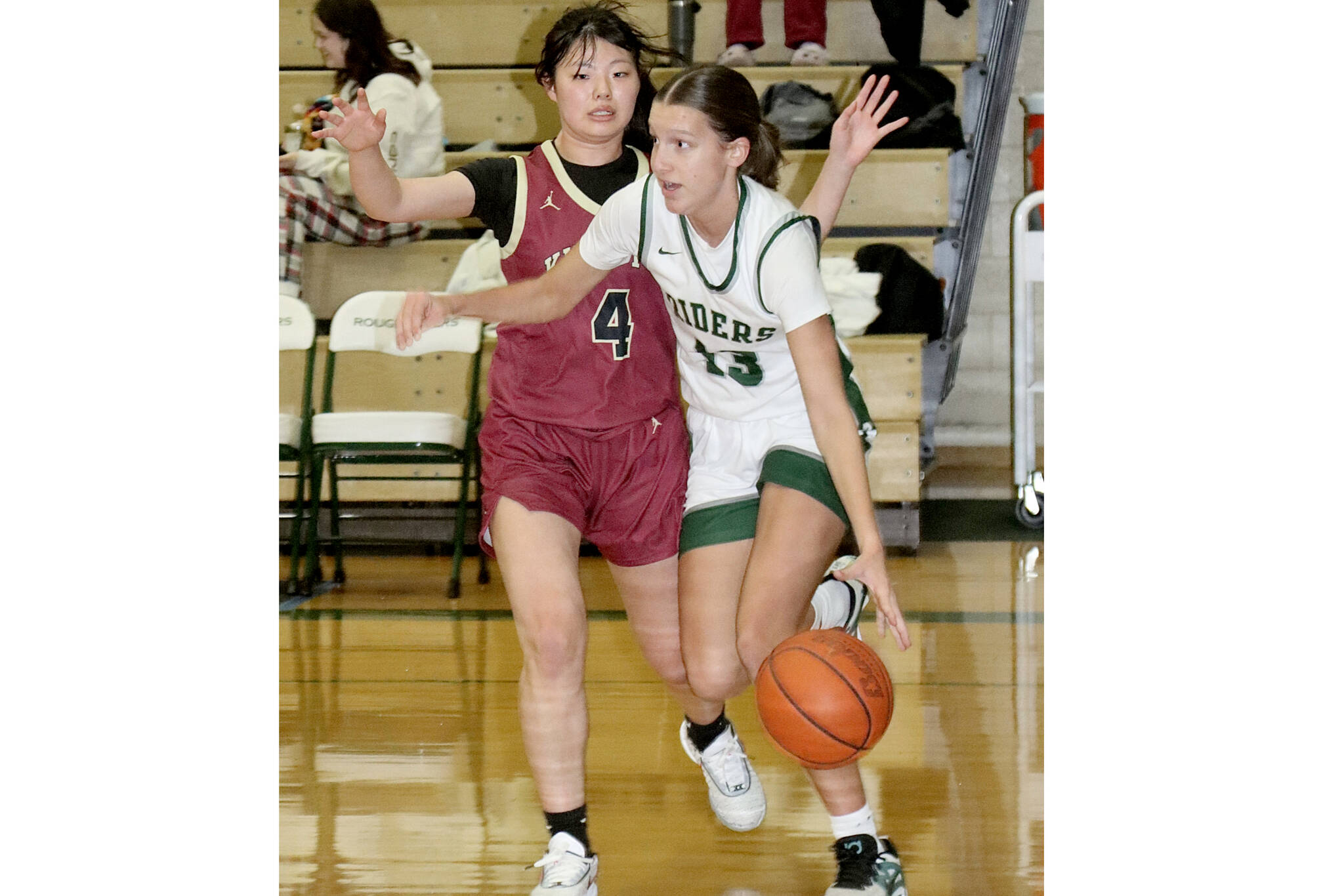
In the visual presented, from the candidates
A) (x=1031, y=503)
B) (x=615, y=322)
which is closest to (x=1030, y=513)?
(x=1031, y=503)

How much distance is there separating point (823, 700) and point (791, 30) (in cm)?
383

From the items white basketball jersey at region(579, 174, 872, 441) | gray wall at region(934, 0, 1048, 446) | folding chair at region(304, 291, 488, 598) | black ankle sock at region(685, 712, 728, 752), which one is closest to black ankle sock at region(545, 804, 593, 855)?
black ankle sock at region(685, 712, 728, 752)

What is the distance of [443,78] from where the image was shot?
17.1 feet

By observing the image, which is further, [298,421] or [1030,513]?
[1030,513]

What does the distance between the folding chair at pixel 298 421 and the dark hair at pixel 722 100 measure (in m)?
2.67

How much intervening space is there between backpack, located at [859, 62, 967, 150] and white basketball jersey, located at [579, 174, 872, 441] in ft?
9.59

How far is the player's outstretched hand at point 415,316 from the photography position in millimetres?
1757

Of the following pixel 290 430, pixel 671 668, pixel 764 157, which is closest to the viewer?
pixel 764 157

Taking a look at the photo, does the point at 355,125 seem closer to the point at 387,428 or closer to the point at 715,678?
the point at 715,678

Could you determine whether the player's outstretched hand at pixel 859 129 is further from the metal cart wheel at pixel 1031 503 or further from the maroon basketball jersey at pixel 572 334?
the metal cart wheel at pixel 1031 503

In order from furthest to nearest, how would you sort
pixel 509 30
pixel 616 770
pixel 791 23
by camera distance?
pixel 509 30, pixel 791 23, pixel 616 770

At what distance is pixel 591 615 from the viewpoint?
3.91 metres

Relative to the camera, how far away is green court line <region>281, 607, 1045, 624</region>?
12.1ft

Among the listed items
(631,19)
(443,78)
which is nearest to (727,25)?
(443,78)
